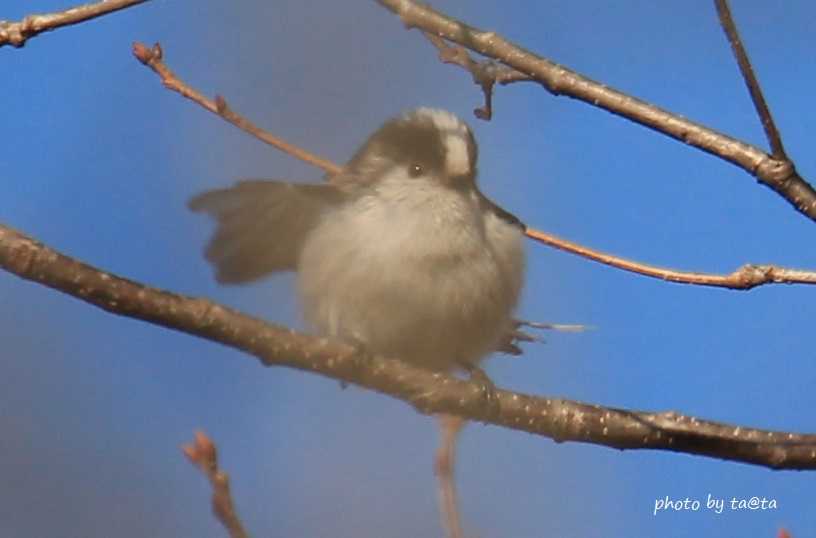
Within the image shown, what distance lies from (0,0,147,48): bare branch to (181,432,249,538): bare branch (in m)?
0.27

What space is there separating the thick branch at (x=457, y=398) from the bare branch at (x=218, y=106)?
0.56ft

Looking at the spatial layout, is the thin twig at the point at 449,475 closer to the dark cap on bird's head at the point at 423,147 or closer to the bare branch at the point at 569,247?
the bare branch at the point at 569,247

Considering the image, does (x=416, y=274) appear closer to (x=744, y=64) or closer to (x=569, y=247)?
(x=569, y=247)

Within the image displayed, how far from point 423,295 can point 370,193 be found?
116mm

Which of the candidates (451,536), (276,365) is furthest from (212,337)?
(451,536)

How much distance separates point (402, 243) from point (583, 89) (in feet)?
0.74

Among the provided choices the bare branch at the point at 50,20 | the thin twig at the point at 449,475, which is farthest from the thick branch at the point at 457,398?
the bare branch at the point at 50,20

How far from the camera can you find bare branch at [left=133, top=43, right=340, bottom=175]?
2.86ft

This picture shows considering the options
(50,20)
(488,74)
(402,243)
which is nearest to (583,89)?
(488,74)

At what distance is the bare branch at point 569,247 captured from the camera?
77 cm

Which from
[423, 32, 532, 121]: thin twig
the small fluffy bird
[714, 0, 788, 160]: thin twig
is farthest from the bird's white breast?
[714, 0, 788, 160]: thin twig

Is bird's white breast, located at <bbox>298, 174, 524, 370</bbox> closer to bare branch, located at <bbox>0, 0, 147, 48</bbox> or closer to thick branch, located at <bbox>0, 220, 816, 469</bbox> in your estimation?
thick branch, located at <bbox>0, 220, 816, 469</bbox>

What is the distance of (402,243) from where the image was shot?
3.18ft

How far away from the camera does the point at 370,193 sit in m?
1.03
